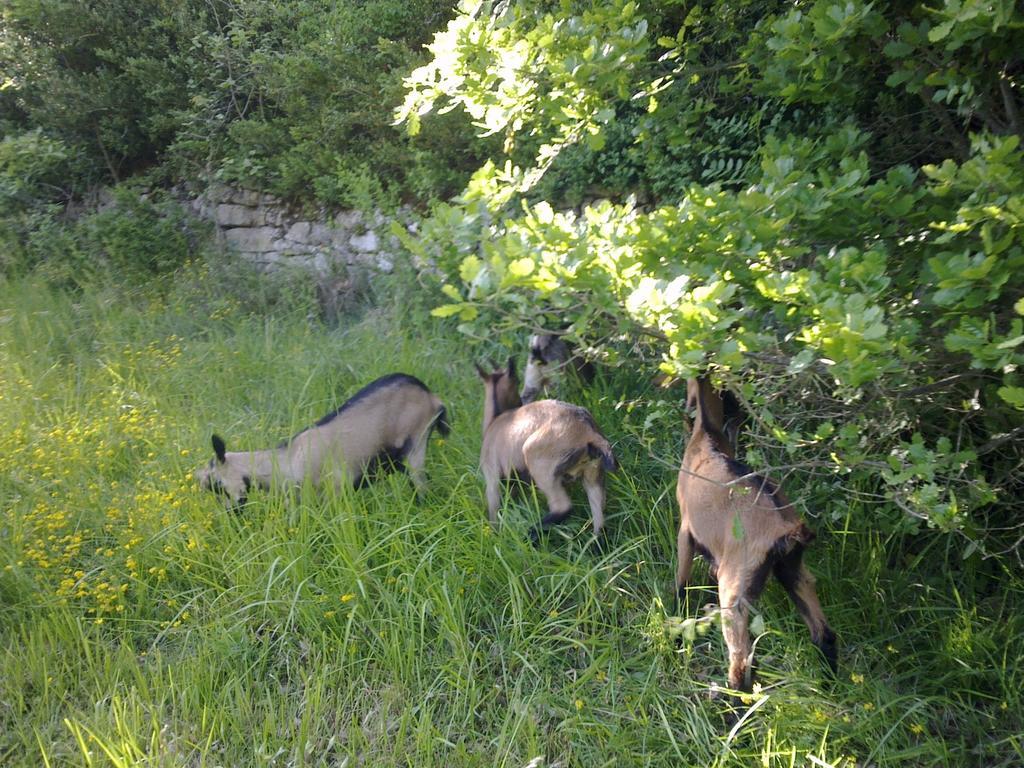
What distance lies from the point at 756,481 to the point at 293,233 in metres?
6.66

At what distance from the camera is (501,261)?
9.19ft

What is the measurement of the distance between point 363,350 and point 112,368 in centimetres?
182

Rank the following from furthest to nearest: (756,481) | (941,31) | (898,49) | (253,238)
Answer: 1. (253,238)
2. (756,481)
3. (898,49)
4. (941,31)

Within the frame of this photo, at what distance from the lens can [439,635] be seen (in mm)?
3982

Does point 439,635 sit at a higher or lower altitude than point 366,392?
lower

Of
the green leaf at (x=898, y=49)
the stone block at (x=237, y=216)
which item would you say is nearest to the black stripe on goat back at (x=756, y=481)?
the green leaf at (x=898, y=49)

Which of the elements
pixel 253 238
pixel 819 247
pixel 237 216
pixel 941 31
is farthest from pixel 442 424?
pixel 237 216

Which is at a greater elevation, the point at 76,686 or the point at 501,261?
the point at 501,261

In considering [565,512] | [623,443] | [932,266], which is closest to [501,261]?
[932,266]

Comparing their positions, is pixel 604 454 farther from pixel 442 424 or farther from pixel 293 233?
pixel 293 233

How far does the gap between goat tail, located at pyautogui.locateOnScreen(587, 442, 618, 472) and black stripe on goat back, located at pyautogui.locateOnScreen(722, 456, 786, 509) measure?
0.62 m

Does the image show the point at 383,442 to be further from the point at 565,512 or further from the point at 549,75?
the point at 549,75

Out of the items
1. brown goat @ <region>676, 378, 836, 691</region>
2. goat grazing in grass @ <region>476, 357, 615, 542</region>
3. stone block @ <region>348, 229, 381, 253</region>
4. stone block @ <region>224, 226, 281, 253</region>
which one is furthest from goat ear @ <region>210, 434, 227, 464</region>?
stone block @ <region>224, 226, 281, 253</region>

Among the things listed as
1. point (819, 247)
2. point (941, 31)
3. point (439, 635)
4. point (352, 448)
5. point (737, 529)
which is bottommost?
point (439, 635)
